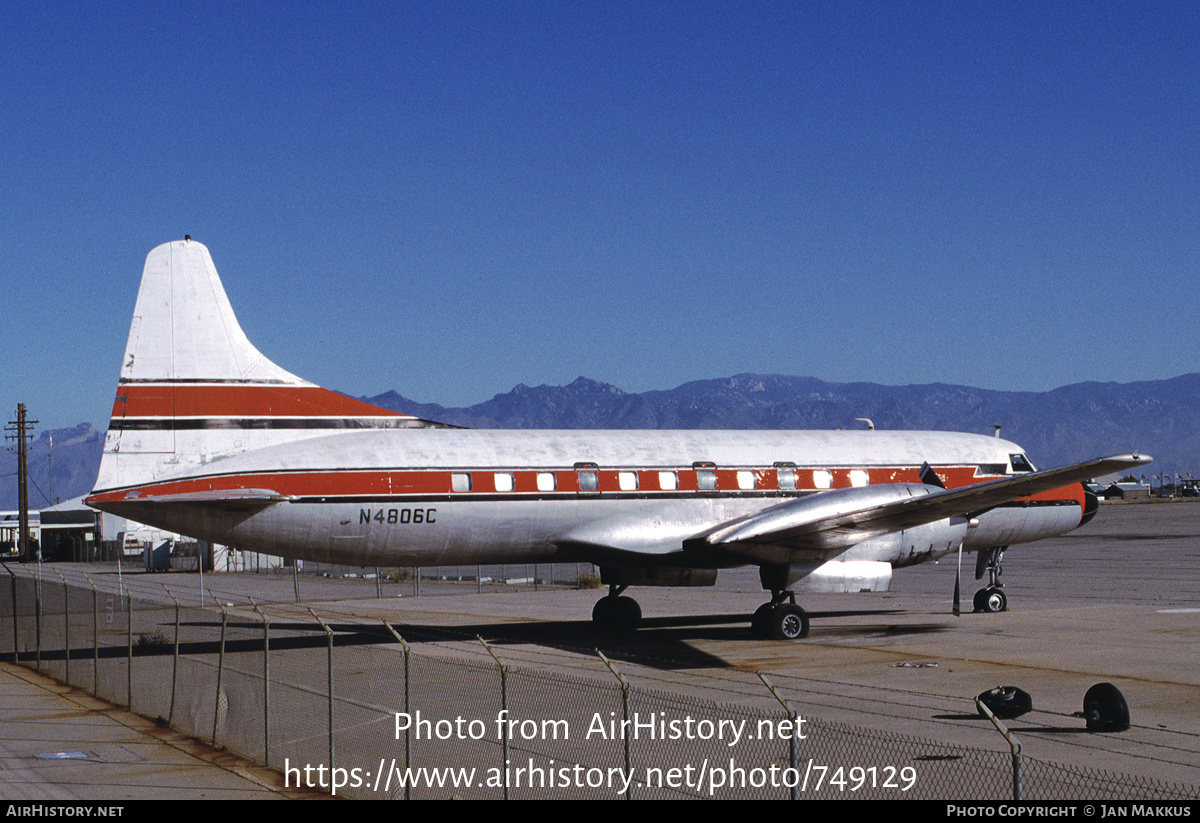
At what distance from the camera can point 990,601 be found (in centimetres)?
2955

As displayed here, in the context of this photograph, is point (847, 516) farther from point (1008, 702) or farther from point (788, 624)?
point (1008, 702)

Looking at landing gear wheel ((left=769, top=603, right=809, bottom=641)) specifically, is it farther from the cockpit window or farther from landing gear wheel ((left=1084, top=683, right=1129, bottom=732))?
landing gear wheel ((left=1084, top=683, right=1129, bottom=732))

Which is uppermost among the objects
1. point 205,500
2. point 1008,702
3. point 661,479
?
point 661,479

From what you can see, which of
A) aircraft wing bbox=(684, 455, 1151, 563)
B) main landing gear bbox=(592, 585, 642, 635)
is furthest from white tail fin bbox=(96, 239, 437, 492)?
aircraft wing bbox=(684, 455, 1151, 563)

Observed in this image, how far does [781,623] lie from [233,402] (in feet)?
38.4

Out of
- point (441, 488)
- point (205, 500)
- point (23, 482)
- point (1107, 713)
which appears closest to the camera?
point (1107, 713)

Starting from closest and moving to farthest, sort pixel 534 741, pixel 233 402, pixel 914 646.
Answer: pixel 534 741 < pixel 233 402 < pixel 914 646

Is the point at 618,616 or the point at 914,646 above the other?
the point at 618,616

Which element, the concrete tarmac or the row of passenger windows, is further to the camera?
the row of passenger windows

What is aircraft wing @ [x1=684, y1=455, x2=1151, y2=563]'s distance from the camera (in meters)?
22.7

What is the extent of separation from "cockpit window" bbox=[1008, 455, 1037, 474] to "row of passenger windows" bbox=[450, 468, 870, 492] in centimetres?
461

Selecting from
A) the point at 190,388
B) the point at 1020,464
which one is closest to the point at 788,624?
the point at 1020,464

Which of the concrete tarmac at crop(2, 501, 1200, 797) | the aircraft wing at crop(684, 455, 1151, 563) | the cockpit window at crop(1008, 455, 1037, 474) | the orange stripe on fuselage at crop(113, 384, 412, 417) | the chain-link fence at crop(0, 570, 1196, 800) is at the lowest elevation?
the concrete tarmac at crop(2, 501, 1200, 797)

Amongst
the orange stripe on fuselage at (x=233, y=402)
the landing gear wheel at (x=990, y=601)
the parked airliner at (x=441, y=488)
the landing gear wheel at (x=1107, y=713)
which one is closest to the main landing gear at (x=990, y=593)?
the landing gear wheel at (x=990, y=601)
